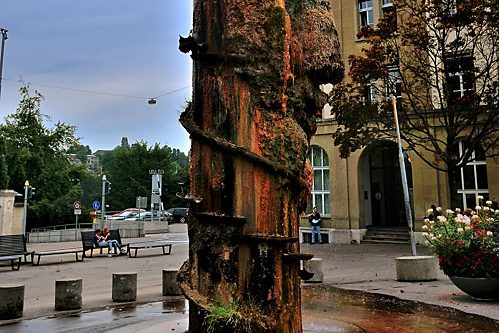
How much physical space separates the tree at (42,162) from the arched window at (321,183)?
2445 centimetres

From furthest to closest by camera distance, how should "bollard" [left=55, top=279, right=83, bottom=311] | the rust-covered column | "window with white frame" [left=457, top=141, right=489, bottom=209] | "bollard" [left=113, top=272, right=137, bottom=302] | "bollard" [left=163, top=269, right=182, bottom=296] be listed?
1. "window with white frame" [left=457, top=141, right=489, bottom=209]
2. "bollard" [left=163, top=269, right=182, bottom=296]
3. "bollard" [left=113, top=272, right=137, bottom=302]
4. "bollard" [left=55, top=279, right=83, bottom=311]
5. the rust-covered column

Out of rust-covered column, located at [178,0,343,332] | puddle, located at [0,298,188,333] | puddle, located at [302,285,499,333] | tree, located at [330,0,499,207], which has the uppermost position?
tree, located at [330,0,499,207]

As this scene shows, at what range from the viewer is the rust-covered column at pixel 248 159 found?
12.2 feet

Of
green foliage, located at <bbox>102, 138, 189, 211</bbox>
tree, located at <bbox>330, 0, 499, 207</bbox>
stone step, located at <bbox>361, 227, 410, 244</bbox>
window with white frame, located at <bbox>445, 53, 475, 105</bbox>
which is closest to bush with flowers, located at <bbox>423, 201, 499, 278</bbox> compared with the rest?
tree, located at <bbox>330, 0, 499, 207</bbox>

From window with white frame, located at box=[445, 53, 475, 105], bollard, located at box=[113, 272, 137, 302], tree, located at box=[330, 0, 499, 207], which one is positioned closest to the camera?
bollard, located at box=[113, 272, 137, 302]

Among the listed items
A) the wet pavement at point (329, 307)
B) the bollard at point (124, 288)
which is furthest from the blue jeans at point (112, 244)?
the bollard at point (124, 288)

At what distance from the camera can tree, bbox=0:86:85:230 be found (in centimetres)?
3966

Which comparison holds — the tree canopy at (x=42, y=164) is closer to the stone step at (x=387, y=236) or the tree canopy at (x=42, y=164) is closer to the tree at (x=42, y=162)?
the tree at (x=42, y=162)

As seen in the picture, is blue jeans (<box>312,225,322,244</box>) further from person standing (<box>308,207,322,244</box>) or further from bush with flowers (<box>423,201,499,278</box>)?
bush with flowers (<box>423,201,499,278</box>)

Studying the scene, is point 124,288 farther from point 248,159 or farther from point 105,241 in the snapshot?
point 105,241

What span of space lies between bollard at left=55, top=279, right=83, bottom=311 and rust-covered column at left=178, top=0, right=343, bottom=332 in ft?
17.6

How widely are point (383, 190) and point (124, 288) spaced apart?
2110 cm

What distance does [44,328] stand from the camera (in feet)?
22.1

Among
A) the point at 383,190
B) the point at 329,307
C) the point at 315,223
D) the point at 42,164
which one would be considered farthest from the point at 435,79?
the point at 42,164
